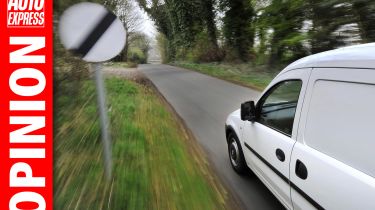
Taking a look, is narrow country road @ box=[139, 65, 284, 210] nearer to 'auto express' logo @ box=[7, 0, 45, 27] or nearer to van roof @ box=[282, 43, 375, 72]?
van roof @ box=[282, 43, 375, 72]

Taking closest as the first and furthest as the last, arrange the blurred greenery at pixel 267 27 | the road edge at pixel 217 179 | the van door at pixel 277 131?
the van door at pixel 277 131
the road edge at pixel 217 179
the blurred greenery at pixel 267 27

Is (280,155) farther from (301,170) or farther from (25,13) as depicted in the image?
(25,13)

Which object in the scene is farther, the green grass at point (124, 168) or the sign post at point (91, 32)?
the green grass at point (124, 168)

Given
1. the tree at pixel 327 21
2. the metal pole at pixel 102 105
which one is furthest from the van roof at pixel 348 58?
the tree at pixel 327 21

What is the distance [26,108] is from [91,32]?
1178mm

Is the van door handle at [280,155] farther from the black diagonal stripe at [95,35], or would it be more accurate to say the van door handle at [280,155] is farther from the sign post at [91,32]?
the black diagonal stripe at [95,35]

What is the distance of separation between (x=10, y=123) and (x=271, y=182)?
2.98 meters

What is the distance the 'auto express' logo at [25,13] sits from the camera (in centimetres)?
355

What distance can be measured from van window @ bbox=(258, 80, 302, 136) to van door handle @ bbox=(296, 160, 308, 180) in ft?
1.20

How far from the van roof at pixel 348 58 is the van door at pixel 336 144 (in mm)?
45

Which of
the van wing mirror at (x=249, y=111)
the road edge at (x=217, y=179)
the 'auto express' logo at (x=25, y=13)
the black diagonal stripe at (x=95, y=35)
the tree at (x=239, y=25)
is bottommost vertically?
the road edge at (x=217, y=179)

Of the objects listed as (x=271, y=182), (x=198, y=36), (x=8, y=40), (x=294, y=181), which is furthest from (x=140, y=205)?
(x=198, y=36)

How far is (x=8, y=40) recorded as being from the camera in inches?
138

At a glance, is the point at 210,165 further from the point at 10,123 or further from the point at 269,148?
the point at 10,123
